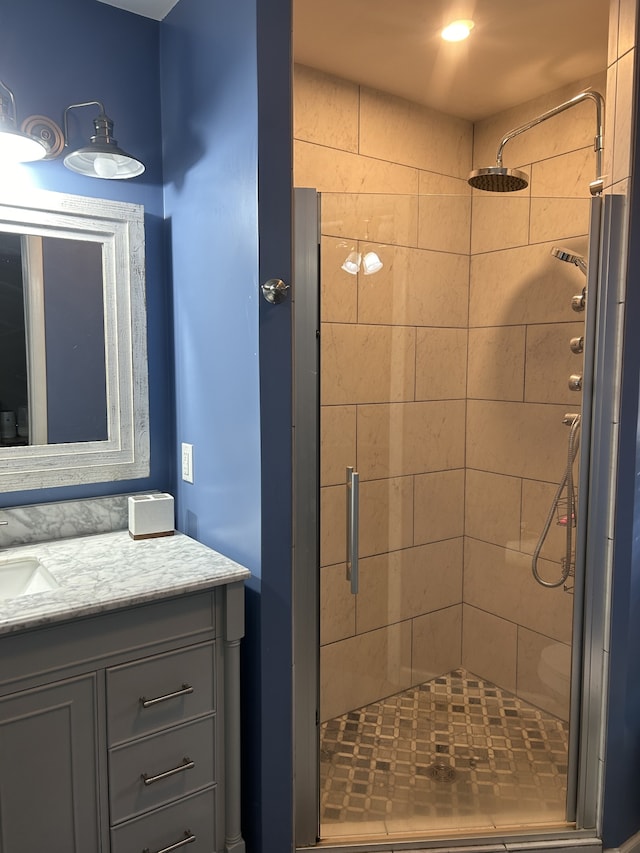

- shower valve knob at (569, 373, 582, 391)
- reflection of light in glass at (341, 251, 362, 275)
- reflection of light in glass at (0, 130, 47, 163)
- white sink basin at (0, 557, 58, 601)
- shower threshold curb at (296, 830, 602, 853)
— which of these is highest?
reflection of light in glass at (0, 130, 47, 163)

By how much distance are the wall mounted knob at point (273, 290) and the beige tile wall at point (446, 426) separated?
17 centimetres

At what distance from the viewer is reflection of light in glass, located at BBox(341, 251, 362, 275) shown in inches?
68.3

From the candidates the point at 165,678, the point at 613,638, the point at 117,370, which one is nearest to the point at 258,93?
the point at 117,370

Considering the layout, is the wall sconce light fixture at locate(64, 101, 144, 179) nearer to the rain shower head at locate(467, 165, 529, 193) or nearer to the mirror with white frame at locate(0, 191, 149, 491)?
the mirror with white frame at locate(0, 191, 149, 491)

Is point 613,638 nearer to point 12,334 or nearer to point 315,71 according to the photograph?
point 12,334

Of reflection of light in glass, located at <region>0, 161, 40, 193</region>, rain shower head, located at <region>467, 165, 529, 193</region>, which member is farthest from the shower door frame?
reflection of light in glass, located at <region>0, 161, 40, 193</region>

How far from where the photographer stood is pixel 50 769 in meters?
1.38

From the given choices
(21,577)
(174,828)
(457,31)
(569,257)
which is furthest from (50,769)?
(457,31)

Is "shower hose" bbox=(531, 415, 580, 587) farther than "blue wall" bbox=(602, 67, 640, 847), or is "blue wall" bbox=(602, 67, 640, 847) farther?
"shower hose" bbox=(531, 415, 580, 587)

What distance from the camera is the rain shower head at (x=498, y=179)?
1.99 meters

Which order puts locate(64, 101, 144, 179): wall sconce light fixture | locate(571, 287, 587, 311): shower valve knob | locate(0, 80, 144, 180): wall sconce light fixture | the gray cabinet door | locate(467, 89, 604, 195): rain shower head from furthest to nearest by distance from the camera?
locate(467, 89, 604, 195): rain shower head → locate(571, 287, 587, 311): shower valve knob → locate(64, 101, 144, 179): wall sconce light fixture → locate(0, 80, 144, 180): wall sconce light fixture → the gray cabinet door

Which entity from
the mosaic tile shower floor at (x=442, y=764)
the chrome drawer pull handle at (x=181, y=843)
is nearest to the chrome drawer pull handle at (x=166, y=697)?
the chrome drawer pull handle at (x=181, y=843)

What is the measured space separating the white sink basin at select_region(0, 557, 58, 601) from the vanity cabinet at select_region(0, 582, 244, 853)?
1.08 feet

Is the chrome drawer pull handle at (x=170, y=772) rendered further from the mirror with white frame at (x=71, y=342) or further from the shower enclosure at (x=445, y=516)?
the mirror with white frame at (x=71, y=342)
